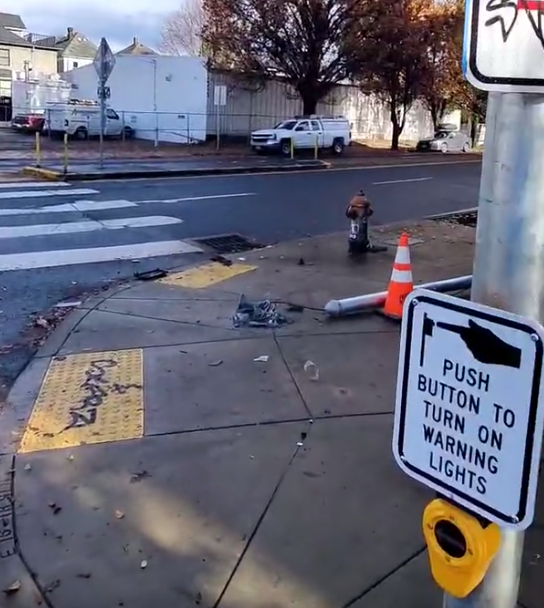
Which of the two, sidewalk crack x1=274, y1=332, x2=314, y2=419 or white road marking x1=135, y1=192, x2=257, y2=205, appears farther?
white road marking x1=135, y1=192, x2=257, y2=205

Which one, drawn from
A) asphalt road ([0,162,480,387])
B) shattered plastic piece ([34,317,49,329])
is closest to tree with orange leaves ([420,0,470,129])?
asphalt road ([0,162,480,387])

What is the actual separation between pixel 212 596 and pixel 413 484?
4.37ft

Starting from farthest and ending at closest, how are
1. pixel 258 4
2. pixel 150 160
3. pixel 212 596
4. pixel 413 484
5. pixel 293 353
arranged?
pixel 258 4
pixel 150 160
pixel 293 353
pixel 413 484
pixel 212 596

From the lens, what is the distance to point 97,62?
64.4 ft

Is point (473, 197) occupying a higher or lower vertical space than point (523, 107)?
lower

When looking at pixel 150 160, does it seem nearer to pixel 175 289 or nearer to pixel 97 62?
A: pixel 97 62

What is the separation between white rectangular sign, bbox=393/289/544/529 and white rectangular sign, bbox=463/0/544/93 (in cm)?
43

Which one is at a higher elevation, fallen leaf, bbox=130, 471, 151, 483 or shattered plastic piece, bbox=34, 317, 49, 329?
fallen leaf, bbox=130, 471, 151, 483

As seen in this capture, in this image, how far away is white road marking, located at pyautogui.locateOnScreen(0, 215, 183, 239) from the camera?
10945 mm

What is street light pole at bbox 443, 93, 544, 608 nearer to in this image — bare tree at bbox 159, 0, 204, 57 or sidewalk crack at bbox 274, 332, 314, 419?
sidewalk crack at bbox 274, 332, 314, 419

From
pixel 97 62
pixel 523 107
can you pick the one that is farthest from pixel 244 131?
pixel 523 107

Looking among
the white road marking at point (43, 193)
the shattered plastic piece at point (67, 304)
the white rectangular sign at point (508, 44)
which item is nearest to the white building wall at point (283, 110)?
the white road marking at point (43, 193)

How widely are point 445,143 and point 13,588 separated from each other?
37.1 m

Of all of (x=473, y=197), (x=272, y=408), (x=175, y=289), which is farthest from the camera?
(x=473, y=197)
